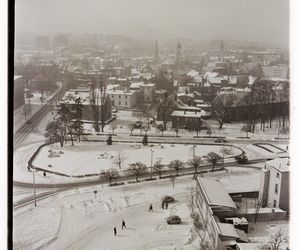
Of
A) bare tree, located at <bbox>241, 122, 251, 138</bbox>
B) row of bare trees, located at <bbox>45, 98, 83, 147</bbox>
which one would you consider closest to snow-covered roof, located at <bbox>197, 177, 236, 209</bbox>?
bare tree, located at <bbox>241, 122, 251, 138</bbox>

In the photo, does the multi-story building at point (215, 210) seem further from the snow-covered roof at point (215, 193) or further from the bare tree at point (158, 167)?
the bare tree at point (158, 167)

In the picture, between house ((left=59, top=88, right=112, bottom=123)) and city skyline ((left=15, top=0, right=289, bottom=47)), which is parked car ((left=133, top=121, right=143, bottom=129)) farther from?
city skyline ((left=15, top=0, right=289, bottom=47))

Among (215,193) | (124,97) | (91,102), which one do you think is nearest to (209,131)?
(215,193)

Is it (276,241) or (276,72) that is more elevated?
(276,72)

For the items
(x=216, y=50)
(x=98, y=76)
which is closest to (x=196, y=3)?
(x=216, y=50)

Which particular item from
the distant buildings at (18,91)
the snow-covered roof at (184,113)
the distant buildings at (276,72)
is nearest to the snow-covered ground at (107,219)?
the snow-covered roof at (184,113)

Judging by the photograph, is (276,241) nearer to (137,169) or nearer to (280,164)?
(280,164)

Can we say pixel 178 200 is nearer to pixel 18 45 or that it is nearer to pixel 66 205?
pixel 66 205
